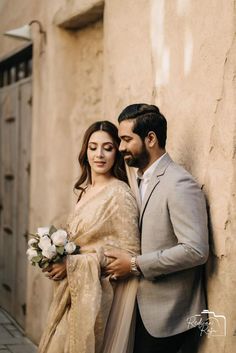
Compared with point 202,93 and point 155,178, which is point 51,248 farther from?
point 202,93

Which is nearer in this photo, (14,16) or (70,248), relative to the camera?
(70,248)

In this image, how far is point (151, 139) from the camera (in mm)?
3383

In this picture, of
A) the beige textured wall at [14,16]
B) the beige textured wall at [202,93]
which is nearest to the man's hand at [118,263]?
the beige textured wall at [202,93]

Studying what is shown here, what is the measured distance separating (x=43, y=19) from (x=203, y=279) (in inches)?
146

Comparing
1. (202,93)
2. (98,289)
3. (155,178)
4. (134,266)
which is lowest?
(98,289)

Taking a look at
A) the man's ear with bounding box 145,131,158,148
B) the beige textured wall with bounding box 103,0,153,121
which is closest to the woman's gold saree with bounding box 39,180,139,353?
the man's ear with bounding box 145,131,158,148

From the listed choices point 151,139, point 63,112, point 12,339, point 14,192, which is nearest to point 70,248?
point 151,139

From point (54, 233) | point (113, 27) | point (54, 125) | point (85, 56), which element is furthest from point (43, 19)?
point (54, 233)

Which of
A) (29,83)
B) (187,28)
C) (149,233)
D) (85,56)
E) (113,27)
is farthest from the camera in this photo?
(29,83)

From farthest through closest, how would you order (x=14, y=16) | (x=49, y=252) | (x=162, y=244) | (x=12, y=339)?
(x=14, y=16) < (x=12, y=339) < (x=49, y=252) < (x=162, y=244)

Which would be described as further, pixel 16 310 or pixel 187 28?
pixel 16 310

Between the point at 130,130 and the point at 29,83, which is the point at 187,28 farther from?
the point at 29,83

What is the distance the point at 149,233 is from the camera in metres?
3.31

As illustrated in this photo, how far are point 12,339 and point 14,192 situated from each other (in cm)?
176
